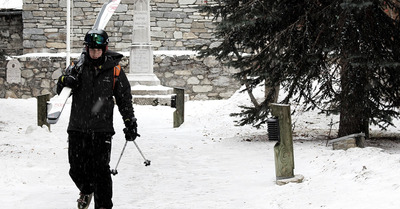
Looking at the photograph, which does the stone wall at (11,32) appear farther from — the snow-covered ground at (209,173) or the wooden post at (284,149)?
the wooden post at (284,149)

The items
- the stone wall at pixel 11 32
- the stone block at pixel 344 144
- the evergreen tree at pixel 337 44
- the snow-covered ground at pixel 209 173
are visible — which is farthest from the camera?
the stone wall at pixel 11 32

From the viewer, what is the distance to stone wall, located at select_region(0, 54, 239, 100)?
71.6 ft

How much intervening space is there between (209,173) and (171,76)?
1402 cm

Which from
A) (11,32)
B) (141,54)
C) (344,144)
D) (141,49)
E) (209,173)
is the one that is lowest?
(209,173)

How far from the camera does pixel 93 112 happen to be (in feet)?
17.2

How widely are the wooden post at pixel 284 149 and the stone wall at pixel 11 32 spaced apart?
18.4 metres

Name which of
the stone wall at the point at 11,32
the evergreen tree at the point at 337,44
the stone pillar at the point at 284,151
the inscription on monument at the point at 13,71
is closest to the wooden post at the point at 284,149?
the stone pillar at the point at 284,151

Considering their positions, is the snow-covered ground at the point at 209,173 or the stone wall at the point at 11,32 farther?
the stone wall at the point at 11,32

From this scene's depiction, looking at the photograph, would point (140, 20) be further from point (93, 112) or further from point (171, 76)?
point (93, 112)

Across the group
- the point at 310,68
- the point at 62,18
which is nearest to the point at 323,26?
the point at 310,68

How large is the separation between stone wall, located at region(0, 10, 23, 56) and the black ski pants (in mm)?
19163

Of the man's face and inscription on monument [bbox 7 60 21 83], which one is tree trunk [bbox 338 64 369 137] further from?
inscription on monument [bbox 7 60 21 83]

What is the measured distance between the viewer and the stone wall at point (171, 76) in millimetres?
21828

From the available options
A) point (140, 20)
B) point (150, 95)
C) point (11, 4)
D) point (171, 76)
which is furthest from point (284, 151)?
point (11, 4)
